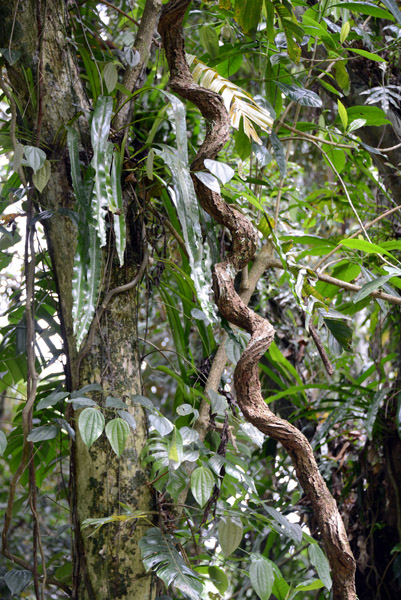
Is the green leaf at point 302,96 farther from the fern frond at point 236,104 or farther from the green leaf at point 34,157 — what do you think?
the green leaf at point 34,157

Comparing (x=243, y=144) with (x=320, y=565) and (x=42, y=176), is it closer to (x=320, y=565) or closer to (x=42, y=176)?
(x=42, y=176)

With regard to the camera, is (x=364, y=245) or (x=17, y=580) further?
(x=364, y=245)

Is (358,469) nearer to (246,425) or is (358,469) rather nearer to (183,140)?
(246,425)

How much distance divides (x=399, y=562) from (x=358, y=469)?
25 cm

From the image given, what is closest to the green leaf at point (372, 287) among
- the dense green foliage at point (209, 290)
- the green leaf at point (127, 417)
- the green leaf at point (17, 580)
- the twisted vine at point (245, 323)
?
the dense green foliage at point (209, 290)

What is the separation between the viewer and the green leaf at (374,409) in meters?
1.23

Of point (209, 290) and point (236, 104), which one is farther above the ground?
point (236, 104)

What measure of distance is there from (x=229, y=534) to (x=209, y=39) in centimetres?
88

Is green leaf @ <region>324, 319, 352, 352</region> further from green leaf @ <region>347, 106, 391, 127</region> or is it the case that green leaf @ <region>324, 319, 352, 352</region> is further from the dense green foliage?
green leaf @ <region>347, 106, 391, 127</region>

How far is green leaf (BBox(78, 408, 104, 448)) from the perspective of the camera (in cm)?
71

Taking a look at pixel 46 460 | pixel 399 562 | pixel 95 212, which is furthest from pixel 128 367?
pixel 399 562

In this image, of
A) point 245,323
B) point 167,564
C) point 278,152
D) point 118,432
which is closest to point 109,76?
point 278,152

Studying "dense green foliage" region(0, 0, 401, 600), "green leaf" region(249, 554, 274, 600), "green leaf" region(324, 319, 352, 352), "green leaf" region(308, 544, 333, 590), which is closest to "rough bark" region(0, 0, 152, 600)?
"dense green foliage" region(0, 0, 401, 600)

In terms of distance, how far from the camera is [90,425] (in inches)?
28.5
